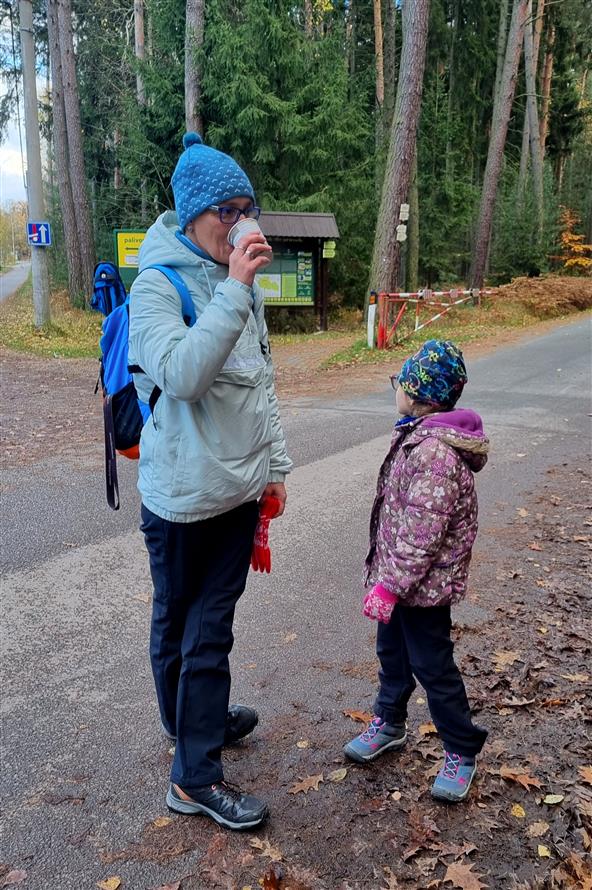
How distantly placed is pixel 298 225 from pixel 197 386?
1656cm

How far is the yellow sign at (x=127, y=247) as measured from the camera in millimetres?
16248

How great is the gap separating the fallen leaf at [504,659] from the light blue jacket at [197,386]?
181cm

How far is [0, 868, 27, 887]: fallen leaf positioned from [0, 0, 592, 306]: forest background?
19.2m

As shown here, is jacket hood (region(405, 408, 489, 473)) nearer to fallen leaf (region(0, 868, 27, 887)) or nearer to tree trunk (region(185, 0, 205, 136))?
fallen leaf (region(0, 868, 27, 887))

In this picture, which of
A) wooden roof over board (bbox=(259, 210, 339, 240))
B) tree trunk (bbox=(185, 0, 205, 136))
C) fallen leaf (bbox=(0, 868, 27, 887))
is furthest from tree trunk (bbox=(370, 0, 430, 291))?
fallen leaf (bbox=(0, 868, 27, 887))

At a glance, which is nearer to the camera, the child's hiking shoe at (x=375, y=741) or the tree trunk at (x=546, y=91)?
the child's hiking shoe at (x=375, y=741)

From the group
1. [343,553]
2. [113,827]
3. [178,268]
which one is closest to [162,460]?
[178,268]

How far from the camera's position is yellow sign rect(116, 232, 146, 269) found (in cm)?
1625

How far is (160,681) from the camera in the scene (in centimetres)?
262

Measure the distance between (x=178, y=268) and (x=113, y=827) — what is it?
1.87m

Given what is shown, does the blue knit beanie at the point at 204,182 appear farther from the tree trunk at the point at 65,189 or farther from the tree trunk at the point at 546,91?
the tree trunk at the point at 546,91

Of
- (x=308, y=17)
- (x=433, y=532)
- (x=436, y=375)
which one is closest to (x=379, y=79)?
(x=308, y=17)

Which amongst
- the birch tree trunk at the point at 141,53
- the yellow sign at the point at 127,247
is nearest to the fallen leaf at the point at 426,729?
the yellow sign at the point at 127,247

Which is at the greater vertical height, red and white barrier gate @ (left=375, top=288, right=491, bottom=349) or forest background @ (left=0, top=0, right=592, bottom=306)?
forest background @ (left=0, top=0, right=592, bottom=306)
